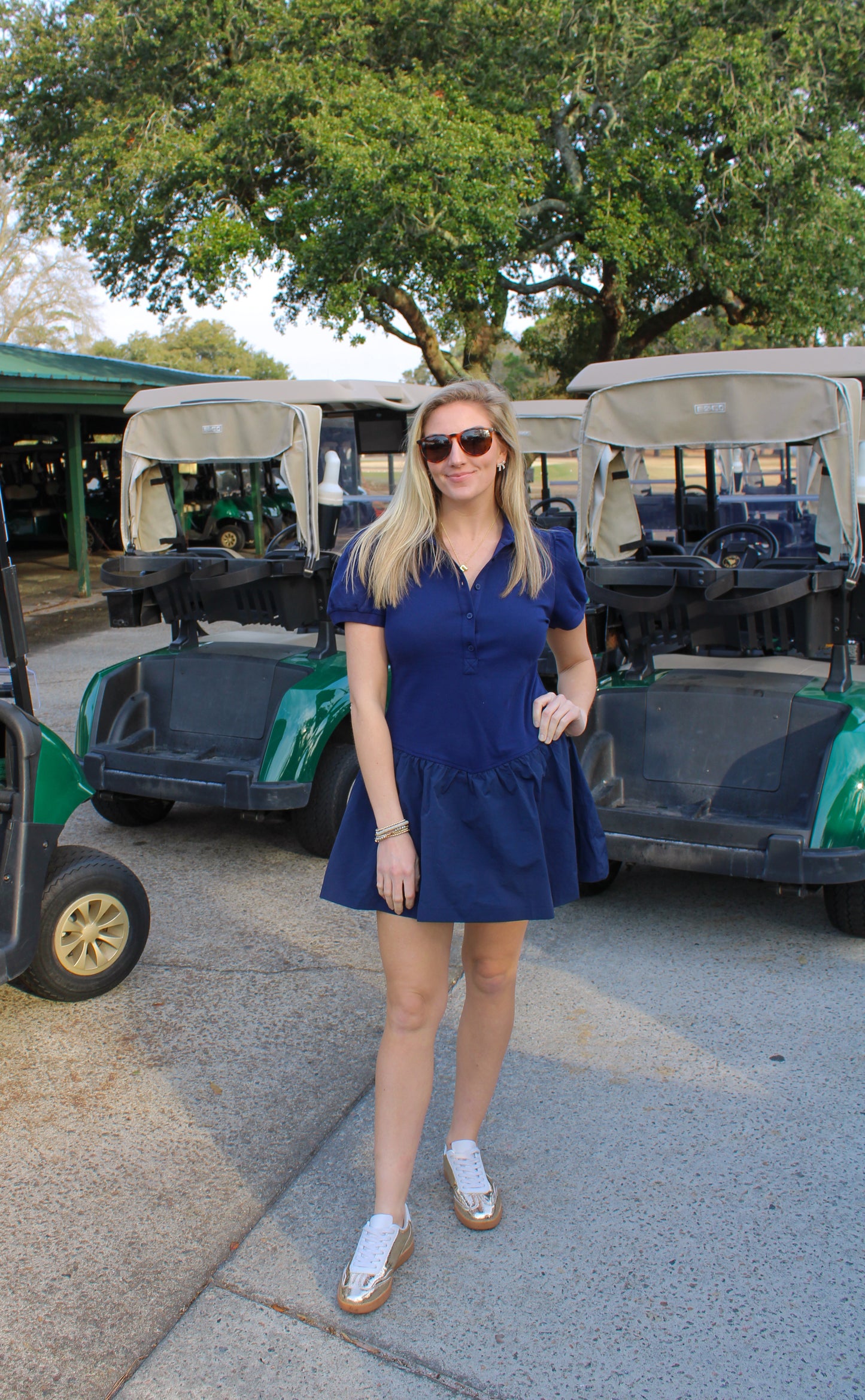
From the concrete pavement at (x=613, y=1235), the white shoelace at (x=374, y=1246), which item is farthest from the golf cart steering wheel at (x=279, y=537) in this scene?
the white shoelace at (x=374, y=1246)

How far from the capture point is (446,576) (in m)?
2.15

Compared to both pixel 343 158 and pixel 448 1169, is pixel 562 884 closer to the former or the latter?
pixel 448 1169

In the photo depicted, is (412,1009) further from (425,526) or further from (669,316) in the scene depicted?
(669,316)

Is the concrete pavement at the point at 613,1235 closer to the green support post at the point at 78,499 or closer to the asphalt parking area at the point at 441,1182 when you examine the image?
the asphalt parking area at the point at 441,1182

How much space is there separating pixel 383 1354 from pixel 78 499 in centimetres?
1358

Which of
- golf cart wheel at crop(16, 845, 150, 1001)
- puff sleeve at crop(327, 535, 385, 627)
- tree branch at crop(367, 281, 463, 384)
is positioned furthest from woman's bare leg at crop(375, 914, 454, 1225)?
tree branch at crop(367, 281, 463, 384)

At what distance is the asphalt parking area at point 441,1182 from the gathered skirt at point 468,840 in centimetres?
81

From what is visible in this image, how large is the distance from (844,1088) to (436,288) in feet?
49.2

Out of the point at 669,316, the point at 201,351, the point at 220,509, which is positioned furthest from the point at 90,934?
the point at 201,351

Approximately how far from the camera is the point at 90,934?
11.4ft

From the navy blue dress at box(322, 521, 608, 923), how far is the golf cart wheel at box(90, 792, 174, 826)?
10.5ft

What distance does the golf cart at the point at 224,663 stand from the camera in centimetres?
466

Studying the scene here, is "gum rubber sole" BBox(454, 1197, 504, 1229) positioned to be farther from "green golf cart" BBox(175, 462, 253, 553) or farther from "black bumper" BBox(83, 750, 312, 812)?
"green golf cart" BBox(175, 462, 253, 553)

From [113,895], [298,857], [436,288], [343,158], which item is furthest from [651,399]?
[436,288]
